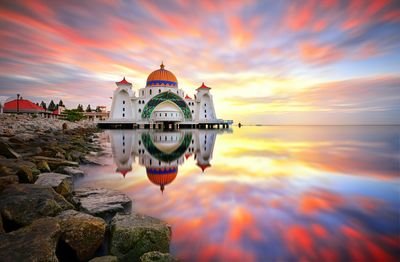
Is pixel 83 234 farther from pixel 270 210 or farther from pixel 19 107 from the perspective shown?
pixel 19 107

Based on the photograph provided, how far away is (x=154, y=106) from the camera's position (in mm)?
50188

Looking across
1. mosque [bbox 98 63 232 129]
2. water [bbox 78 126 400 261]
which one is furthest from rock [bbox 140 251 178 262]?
mosque [bbox 98 63 232 129]

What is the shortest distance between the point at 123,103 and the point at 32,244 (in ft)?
165

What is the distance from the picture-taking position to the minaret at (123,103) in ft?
161

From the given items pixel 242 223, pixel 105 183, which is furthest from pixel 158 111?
pixel 242 223

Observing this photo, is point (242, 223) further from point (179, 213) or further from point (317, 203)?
point (317, 203)

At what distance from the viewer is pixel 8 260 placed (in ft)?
6.79

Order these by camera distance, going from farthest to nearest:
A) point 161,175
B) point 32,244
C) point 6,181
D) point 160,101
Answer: point 160,101 < point 161,175 < point 6,181 < point 32,244

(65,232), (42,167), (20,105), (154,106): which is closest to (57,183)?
(42,167)

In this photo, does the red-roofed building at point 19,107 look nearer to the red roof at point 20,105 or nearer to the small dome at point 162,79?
the red roof at point 20,105

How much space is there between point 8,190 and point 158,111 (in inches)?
1827

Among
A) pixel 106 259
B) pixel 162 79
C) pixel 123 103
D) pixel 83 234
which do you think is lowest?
pixel 106 259

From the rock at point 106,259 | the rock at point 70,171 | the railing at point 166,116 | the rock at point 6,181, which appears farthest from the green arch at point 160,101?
the rock at point 106,259

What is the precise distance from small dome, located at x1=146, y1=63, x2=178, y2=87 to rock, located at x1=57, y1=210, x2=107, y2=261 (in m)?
50.2
